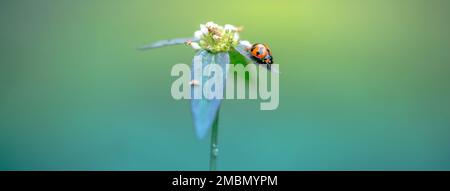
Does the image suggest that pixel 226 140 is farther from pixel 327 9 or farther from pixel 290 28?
pixel 327 9

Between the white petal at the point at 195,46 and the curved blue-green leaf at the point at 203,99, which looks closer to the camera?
the curved blue-green leaf at the point at 203,99

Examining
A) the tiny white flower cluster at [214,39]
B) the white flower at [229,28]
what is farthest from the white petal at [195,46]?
the white flower at [229,28]

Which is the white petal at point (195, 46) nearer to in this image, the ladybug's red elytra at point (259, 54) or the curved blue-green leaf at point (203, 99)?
the curved blue-green leaf at point (203, 99)

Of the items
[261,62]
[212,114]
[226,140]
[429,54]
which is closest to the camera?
[212,114]

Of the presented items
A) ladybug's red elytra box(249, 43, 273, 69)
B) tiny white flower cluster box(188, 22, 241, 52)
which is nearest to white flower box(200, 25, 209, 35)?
tiny white flower cluster box(188, 22, 241, 52)

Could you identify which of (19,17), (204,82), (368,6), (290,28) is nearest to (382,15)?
(368,6)

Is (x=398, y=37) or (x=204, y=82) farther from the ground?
(x=398, y=37)

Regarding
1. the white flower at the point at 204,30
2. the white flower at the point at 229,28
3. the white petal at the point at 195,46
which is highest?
the white flower at the point at 229,28
